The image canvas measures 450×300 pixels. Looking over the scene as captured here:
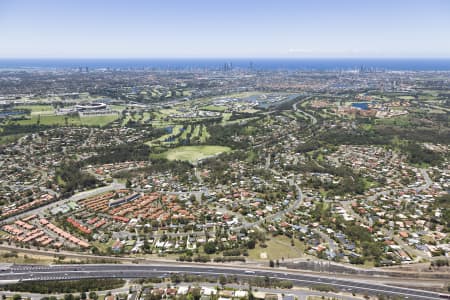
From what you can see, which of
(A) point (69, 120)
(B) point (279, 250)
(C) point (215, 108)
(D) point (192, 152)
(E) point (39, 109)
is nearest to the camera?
(B) point (279, 250)

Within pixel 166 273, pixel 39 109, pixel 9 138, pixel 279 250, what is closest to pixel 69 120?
pixel 9 138

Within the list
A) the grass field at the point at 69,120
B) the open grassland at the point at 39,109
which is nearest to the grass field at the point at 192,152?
the grass field at the point at 69,120

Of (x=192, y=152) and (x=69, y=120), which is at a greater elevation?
(x=69, y=120)

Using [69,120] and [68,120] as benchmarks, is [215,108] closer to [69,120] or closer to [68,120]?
[69,120]

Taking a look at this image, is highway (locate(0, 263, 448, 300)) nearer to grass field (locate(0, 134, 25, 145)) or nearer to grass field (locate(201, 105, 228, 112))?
grass field (locate(0, 134, 25, 145))

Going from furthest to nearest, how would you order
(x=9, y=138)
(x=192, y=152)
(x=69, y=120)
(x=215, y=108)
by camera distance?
(x=215, y=108) < (x=69, y=120) < (x=9, y=138) < (x=192, y=152)

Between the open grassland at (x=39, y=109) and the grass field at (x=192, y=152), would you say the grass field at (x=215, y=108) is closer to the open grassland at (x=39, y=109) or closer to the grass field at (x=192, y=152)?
the grass field at (x=192, y=152)

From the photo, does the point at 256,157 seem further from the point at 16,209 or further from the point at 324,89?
the point at 324,89
